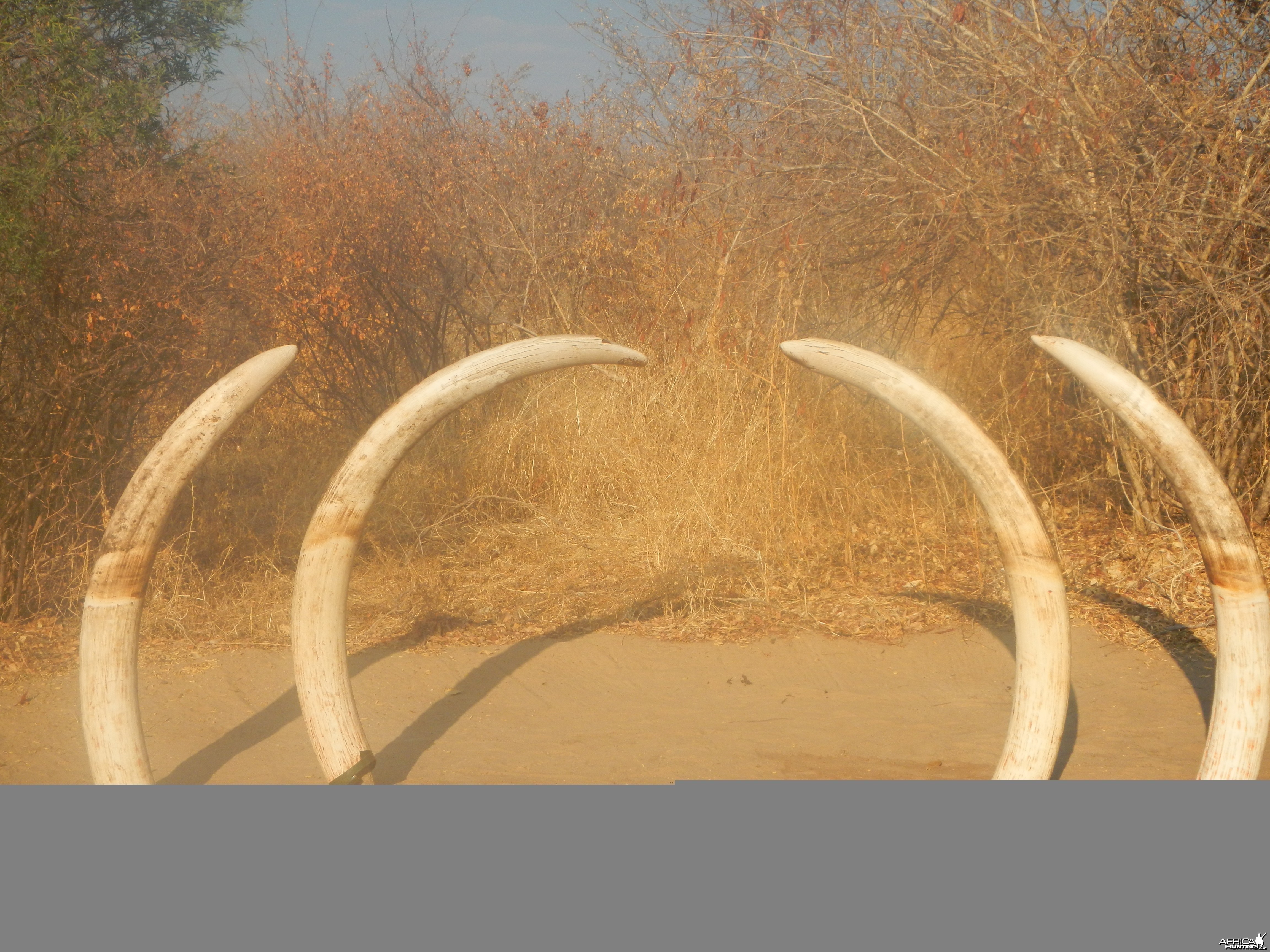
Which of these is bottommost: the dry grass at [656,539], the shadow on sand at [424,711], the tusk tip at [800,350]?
the shadow on sand at [424,711]

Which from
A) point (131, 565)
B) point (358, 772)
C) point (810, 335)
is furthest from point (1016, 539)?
point (810, 335)

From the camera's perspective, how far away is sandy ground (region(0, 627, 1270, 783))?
398cm

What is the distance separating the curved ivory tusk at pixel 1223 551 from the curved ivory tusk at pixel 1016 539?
0.34 meters

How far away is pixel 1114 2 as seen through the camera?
5680mm

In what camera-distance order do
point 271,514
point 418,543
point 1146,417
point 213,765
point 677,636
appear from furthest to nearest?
point 271,514 < point 418,543 < point 677,636 < point 213,765 < point 1146,417

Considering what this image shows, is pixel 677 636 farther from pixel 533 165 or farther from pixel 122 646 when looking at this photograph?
pixel 533 165

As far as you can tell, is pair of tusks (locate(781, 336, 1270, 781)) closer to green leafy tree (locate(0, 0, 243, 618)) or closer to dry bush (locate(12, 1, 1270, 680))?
dry bush (locate(12, 1, 1270, 680))

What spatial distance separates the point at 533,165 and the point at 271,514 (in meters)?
4.61

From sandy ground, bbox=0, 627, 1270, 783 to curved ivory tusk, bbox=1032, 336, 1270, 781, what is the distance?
35.7 inches

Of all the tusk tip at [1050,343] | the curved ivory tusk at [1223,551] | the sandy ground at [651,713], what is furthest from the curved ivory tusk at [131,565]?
the curved ivory tusk at [1223,551]

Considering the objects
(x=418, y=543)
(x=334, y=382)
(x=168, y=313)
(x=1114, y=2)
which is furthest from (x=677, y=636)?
(x=334, y=382)

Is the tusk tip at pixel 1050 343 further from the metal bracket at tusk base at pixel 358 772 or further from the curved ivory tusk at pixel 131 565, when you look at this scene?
the metal bracket at tusk base at pixel 358 772

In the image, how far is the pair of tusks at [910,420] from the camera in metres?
2.93

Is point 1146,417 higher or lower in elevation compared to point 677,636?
higher
